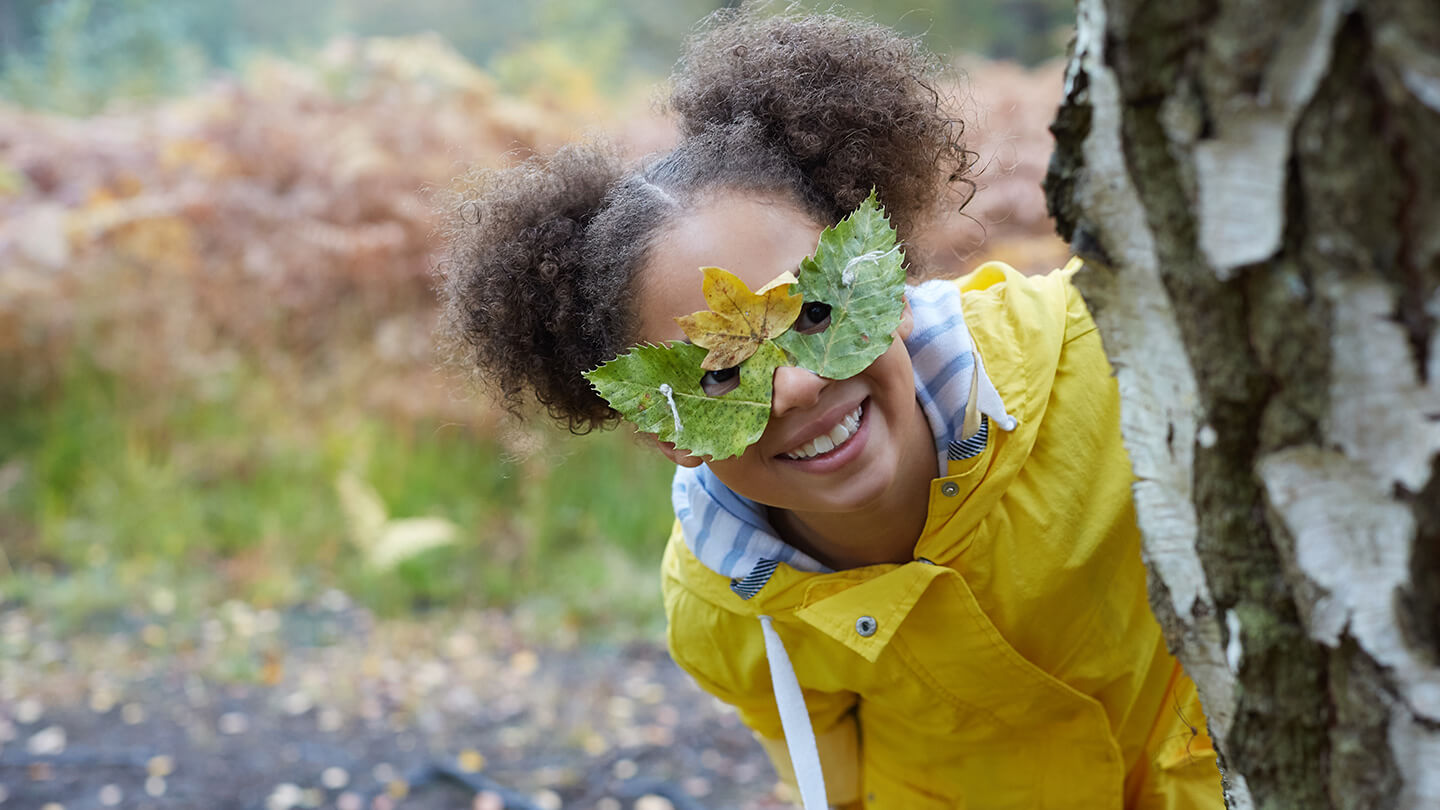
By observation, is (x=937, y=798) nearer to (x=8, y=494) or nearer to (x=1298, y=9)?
(x=1298, y=9)

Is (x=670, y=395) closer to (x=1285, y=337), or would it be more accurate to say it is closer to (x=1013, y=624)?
(x=1013, y=624)

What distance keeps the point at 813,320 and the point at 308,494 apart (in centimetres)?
442

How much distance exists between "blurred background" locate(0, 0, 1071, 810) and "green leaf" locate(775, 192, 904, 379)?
2.28 meters

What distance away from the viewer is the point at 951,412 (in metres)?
1.96

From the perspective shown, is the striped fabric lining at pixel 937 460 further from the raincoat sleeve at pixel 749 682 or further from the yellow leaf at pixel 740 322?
the yellow leaf at pixel 740 322

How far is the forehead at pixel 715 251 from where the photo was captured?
1700mm

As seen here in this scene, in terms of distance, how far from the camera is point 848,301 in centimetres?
162

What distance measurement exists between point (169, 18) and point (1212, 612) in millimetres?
12630

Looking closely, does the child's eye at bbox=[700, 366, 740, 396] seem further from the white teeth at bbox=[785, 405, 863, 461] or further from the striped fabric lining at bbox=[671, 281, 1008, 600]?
the striped fabric lining at bbox=[671, 281, 1008, 600]

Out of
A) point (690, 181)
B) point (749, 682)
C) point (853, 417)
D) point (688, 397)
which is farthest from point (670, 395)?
point (749, 682)

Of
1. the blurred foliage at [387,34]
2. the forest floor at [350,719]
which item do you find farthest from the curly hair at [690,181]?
the blurred foliage at [387,34]

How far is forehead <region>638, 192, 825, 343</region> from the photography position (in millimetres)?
1700

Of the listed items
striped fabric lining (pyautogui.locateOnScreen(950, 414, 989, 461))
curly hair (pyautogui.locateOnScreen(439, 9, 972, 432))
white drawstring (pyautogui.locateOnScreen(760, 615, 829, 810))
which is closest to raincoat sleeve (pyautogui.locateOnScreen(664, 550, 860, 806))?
white drawstring (pyautogui.locateOnScreen(760, 615, 829, 810))

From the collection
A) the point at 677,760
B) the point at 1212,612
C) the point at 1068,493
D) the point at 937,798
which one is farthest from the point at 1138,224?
the point at 677,760
